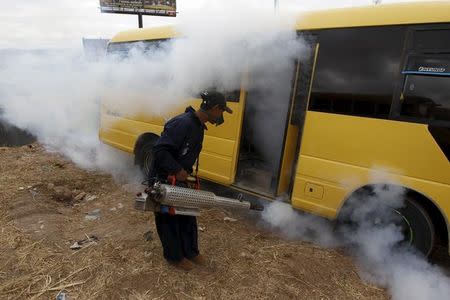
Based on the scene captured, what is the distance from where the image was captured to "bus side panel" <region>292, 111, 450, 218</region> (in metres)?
3.41

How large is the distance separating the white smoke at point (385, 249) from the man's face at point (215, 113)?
1.69 meters

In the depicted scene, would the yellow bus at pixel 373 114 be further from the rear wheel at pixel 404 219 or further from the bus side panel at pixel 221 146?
the bus side panel at pixel 221 146

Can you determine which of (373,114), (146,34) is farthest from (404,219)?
(146,34)

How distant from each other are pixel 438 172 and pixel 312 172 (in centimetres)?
124

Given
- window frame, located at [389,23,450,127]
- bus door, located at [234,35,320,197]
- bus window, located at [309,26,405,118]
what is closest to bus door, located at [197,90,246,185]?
bus door, located at [234,35,320,197]

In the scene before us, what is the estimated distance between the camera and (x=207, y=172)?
5.18 metres

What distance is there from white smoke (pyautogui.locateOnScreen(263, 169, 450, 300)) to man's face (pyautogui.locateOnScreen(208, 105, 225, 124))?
169 cm

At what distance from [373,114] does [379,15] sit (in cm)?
98

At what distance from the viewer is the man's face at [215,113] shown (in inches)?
134

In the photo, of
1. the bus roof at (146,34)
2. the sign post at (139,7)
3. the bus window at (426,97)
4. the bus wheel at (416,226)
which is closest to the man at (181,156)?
the bus window at (426,97)

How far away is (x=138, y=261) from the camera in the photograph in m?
3.83

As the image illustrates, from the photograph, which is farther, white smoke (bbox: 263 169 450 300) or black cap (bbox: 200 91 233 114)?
white smoke (bbox: 263 169 450 300)

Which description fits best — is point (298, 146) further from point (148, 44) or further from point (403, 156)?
point (148, 44)

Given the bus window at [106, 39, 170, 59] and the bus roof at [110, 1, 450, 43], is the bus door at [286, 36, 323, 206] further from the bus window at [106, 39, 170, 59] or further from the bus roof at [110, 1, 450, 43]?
the bus window at [106, 39, 170, 59]
